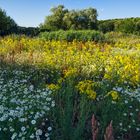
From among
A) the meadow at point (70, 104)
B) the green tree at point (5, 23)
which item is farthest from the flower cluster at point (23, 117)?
the green tree at point (5, 23)

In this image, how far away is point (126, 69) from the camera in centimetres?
811

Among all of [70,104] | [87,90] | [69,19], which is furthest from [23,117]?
[69,19]

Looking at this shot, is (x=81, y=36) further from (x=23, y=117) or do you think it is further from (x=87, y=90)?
(x=23, y=117)

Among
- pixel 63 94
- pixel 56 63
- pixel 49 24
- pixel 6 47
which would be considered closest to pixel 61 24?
pixel 49 24

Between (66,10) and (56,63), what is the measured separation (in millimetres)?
34585

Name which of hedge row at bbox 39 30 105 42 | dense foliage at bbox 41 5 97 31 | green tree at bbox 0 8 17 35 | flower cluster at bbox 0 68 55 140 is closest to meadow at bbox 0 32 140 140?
flower cluster at bbox 0 68 55 140

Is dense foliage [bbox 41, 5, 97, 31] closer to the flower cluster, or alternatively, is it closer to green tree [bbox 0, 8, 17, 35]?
green tree [bbox 0, 8, 17, 35]

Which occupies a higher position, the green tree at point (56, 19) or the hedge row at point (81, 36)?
the hedge row at point (81, 36)

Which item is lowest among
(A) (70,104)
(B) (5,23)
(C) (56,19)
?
(C) (56,19)

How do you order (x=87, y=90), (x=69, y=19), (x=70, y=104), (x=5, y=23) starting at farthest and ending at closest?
1. (x=69, y=19)
2. (x=5, y=23)
3. (x=87, y=90)
4. (x=70, y=104)

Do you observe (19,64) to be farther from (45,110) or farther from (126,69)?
(45,110)

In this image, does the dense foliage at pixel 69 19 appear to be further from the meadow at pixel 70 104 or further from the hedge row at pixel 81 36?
the meadow at pixel 70 104

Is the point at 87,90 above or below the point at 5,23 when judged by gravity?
above

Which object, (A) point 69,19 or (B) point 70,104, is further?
(A) point 69,19
